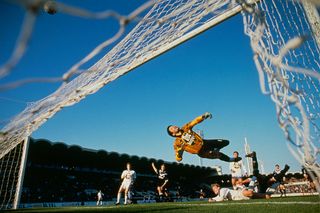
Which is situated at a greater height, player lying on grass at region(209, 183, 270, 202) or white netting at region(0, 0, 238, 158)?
white netting at region(0, 0, 238, 158)

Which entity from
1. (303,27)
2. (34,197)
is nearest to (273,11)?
(303,27)

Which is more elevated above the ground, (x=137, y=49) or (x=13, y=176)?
(x=137, y=49)

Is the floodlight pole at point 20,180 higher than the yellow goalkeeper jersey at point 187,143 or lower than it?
lower

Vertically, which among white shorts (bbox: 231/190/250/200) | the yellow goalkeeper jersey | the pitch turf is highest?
the yellow goalkeeper jersey

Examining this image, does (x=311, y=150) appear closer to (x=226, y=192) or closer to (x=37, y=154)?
(x=226, y=192)

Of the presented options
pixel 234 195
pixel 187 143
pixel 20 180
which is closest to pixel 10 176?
pixel 20 180

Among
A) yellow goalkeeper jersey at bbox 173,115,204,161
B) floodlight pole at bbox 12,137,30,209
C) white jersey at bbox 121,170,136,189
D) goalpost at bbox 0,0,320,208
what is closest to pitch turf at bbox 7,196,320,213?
goalpost at bbox 0,0,320,208

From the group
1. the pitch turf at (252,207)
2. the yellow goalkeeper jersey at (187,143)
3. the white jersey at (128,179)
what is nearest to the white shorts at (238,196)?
the pitch turf at (252,207)

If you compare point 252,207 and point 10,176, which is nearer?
point 252,207

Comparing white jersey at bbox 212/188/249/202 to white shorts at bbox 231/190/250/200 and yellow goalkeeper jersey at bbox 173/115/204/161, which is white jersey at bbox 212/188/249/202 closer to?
white shorts at bbox 231/190/250/200

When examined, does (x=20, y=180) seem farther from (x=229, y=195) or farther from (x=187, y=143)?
(x=229, y=195)

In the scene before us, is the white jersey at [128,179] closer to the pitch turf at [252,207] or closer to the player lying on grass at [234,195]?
the player lying on grass at [234,195]

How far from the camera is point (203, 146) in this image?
24.4 ft

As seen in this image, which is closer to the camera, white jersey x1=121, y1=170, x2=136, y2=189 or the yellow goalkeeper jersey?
the yellow goalkeeper jersey
